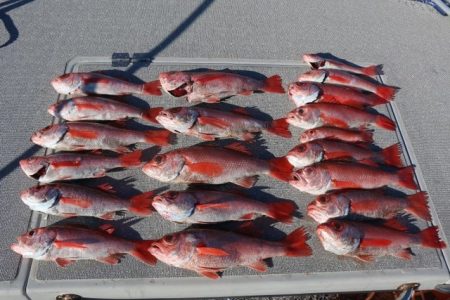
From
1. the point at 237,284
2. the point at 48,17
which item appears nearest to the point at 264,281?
the point at 237,284

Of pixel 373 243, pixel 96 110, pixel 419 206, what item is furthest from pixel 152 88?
pixel 419 206

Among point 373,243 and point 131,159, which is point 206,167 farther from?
point 373,243

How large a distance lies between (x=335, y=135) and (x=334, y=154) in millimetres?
134

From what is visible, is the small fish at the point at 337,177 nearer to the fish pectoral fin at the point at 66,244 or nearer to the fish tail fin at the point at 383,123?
the fish tail fin at the point at 383,123

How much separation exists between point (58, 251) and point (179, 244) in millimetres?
493

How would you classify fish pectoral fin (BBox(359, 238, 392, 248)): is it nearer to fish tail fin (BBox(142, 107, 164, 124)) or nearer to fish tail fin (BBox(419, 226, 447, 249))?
fish tail fin (BBox(419, 226, 447, 249))

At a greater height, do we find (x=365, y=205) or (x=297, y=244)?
(x=365, y=205)

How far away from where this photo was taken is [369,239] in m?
1.66

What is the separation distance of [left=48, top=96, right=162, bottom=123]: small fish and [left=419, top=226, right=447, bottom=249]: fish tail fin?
4.57 feet

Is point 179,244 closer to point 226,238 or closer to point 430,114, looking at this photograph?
point 226,238

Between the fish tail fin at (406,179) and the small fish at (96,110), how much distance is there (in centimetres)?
125

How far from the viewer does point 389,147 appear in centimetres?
198

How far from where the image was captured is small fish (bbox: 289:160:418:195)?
178 centimetres

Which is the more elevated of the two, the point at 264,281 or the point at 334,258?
the point at 334,258
